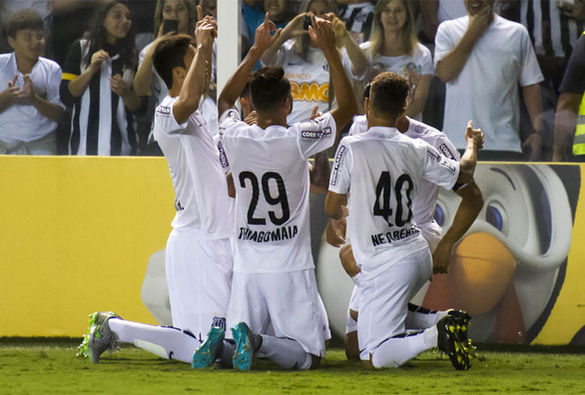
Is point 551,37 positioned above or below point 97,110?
above

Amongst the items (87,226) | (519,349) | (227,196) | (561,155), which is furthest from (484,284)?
(87,226)

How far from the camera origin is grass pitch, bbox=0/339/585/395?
15.4ft

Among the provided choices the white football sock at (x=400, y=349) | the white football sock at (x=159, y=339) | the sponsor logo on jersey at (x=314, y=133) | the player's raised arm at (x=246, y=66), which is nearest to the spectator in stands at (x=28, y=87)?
the player's raised arm at (x=246, y=66)

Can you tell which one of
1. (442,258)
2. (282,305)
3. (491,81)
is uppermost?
(491,81)

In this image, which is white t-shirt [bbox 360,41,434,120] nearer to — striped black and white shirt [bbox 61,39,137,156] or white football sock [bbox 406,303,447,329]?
striped black and white shirt [bbox 61,39,137,156]

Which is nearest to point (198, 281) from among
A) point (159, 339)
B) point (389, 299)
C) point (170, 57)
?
point (159, 339)

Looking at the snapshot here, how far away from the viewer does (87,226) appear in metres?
8.05

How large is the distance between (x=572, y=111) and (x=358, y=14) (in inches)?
76.1

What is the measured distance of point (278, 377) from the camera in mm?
5203

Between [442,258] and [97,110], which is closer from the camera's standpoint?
[442,258]

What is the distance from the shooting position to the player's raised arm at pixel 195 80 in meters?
5.43

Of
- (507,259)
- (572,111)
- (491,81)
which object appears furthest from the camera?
(491,81)

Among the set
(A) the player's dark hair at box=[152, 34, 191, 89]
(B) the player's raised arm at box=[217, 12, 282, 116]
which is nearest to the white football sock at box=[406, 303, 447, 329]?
(B) the player's raised arm at box=[217, 12, 282, 116]

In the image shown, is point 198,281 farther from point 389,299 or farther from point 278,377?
point 389,299
